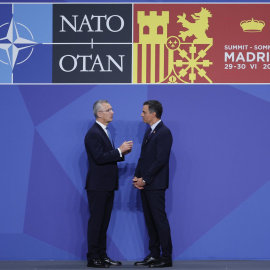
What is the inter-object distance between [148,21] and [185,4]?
0.42 meters

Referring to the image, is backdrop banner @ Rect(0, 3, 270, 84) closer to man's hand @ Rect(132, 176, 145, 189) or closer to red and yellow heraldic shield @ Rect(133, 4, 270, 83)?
red and yellow heraldic shield @ Rect(133, 4, 270, 83)

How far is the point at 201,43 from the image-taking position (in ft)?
19.1

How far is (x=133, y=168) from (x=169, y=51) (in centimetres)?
125

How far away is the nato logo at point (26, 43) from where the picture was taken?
5820 millimetres

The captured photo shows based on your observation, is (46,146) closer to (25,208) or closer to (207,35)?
(25,208)

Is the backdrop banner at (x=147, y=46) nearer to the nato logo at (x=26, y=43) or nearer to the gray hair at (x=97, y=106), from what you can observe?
the nato logo at (x=26, y=43)

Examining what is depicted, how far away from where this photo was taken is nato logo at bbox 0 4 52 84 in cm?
582

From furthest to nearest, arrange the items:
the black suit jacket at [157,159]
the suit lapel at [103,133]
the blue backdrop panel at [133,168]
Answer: the blue backdrop panel at [133,168] < the suit lapel at [103,133] < the black suit jacket at [157,159]

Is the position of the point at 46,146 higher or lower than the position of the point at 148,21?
lower

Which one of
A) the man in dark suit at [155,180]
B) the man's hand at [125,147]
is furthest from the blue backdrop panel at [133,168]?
the man's hand at [125,147]

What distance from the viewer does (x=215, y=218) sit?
5.76 meters

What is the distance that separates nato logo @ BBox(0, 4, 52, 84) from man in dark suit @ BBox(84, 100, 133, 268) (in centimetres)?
87

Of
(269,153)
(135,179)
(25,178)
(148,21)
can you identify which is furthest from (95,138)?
(269,153)

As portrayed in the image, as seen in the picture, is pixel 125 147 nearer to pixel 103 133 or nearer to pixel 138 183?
pixel 103 133
